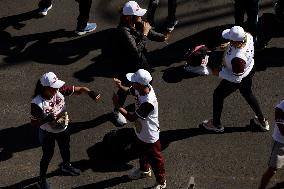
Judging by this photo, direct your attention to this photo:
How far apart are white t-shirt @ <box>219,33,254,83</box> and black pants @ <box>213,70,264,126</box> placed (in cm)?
14

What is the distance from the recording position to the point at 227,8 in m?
10.5

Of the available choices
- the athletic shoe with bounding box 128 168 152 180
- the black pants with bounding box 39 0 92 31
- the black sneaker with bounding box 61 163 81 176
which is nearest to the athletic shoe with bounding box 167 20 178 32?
the black pants with bounding box 39 0 92 31

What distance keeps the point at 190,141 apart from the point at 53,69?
2808mm

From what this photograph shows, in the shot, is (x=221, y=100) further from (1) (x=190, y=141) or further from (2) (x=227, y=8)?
(2) (x=227, y=8)

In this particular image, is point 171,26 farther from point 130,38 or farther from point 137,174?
point 137,174

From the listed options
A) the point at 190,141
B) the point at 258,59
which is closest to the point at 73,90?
the point at 190,141

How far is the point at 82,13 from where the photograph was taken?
988cm

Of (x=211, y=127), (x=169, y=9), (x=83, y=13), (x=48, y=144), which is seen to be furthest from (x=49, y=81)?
(x=169, y=9)

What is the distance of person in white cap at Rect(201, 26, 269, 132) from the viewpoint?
7359mm

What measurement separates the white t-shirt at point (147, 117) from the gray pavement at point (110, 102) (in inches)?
38.5

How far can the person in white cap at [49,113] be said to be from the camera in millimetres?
6785

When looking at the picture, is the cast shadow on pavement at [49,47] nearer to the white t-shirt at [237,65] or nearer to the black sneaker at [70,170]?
the black sneaker at [70,170]

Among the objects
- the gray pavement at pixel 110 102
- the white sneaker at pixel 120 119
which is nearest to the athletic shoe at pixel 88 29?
the gray pavement at pixel 110 102

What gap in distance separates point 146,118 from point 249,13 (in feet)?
11.3
